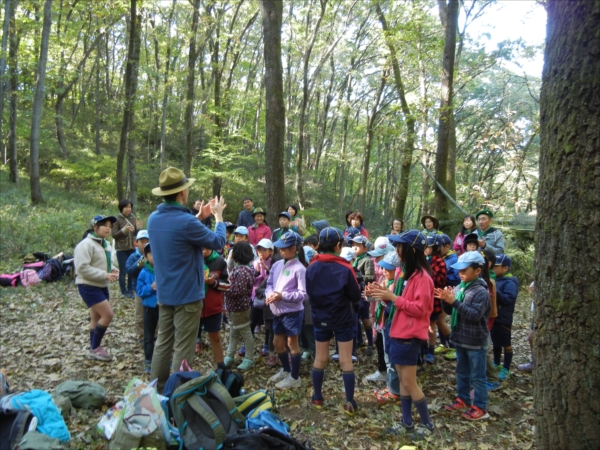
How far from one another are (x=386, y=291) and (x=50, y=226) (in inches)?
529

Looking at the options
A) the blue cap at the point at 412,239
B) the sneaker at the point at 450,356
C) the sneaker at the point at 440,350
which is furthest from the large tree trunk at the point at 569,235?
the sneaker at the point at 440,350

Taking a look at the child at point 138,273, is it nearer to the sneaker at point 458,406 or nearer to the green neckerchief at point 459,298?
the green neckerchief at point 459,298

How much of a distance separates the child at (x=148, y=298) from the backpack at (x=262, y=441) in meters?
2.52

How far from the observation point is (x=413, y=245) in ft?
13.2

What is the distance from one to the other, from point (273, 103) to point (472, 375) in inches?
242

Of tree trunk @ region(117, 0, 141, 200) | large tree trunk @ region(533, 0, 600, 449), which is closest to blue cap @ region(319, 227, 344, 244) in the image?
large tree trunk @ region(533, 0, 600, 449)

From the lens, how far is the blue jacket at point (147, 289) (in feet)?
17.1

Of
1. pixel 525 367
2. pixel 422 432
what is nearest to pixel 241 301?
pixel 422 432

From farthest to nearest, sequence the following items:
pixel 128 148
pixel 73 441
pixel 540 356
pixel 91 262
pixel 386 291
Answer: pixel 128 148, pixel 91 262, pixel 386 291, pixel 73 441, pixel 540 356

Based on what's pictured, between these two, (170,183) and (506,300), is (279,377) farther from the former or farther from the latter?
(506,300)

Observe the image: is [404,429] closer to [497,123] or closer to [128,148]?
[128,148]

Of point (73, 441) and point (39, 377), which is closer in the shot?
point (73, 441)

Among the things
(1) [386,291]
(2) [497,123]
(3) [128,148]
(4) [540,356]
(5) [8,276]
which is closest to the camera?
(4) [540,356]

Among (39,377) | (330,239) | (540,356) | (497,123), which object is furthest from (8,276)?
(497,123)
